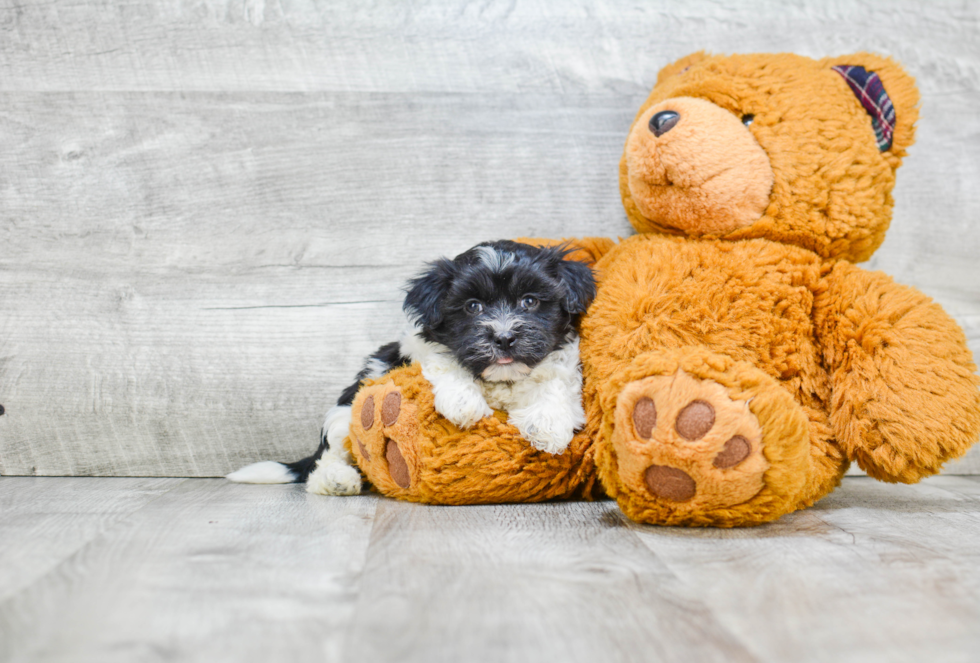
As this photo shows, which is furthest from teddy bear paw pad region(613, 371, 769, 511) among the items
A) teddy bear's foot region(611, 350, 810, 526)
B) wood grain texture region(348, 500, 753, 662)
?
wood grain texture region(348, 500, 753, 662)

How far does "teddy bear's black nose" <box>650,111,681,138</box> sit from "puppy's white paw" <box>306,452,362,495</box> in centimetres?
102

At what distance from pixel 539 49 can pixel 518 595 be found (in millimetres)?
1587

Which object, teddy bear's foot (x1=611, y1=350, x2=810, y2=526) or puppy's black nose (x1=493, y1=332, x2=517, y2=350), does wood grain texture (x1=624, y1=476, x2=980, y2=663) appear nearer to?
teddy bear's foot (x1=611, y1=350, x2=810, y2=526)

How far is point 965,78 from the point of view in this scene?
2080 mm

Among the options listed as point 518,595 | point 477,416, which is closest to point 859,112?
point 477,416

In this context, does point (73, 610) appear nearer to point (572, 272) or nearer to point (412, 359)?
point (412, 359)

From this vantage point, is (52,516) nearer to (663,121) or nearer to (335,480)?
(335,480)

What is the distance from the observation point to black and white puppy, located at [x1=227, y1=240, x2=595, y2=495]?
139cm

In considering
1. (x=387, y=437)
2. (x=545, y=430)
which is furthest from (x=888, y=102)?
(x=387, y=437)

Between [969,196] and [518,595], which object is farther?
[969,196]

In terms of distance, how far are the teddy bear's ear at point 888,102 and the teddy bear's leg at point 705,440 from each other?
2.20 ft

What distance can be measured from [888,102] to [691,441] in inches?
35.2

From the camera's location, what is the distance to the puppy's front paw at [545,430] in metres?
1.40

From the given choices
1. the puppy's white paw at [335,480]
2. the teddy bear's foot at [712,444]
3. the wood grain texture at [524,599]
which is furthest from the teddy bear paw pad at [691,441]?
the puppy's white paw at [335,480]
